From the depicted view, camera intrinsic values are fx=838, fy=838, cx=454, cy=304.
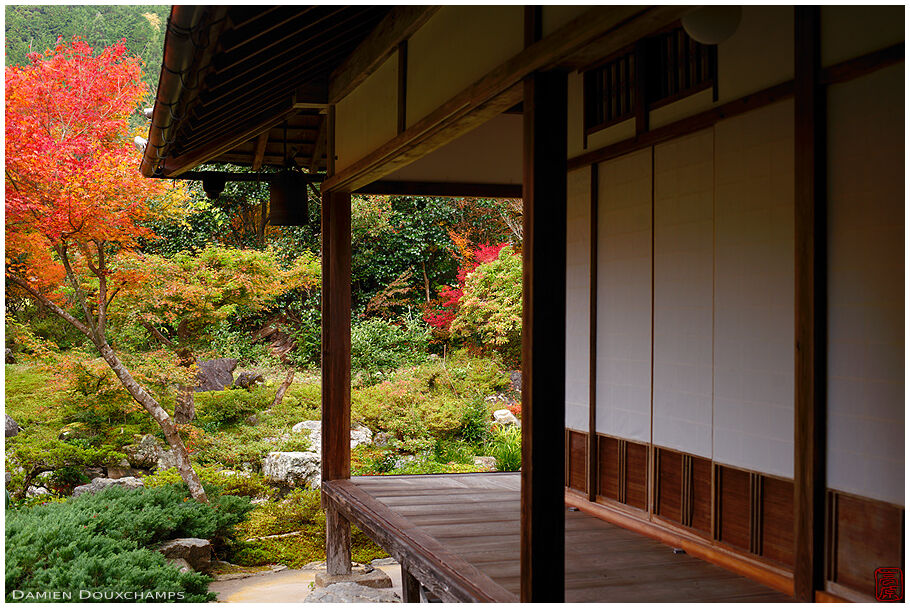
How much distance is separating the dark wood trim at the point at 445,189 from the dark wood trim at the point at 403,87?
2.34 m

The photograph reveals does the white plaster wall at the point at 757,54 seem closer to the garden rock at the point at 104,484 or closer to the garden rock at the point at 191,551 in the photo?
the garden rock at the point at 191,551

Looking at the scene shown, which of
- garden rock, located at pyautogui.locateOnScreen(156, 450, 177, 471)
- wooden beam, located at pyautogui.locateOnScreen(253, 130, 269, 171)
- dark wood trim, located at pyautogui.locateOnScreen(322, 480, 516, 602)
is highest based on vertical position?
wooden beam, located at pyautogui.locateOnScreen(253, 130, 269, 171)

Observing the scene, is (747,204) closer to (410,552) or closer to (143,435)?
(410,552)

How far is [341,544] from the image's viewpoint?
659 centimetres

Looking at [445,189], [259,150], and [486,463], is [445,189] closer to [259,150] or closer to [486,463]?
[259,150]

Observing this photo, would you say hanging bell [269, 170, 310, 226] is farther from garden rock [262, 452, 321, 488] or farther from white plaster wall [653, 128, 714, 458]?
garden rock [262, 452, 321, 488]

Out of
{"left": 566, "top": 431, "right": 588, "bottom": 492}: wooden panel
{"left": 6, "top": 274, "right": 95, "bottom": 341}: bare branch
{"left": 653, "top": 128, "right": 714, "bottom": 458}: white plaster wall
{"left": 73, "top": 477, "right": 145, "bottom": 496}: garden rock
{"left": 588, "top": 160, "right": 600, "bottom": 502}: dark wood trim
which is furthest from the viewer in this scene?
{"left": 6, "top": 274, "right": 95, "bottom": 341}: bare branch

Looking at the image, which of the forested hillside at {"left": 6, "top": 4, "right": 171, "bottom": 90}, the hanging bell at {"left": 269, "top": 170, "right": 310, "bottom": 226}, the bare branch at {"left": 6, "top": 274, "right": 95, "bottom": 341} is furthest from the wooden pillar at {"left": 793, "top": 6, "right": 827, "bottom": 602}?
the forested hillside at {"left": 6, "top": 4, "right": 171, "bottom": 90}

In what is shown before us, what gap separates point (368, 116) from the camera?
5.34 meters

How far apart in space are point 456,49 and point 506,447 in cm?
648

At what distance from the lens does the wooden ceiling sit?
3318 millimetres

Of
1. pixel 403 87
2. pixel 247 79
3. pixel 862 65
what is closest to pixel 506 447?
pixel 403 87

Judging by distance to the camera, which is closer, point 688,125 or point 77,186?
point 688,125

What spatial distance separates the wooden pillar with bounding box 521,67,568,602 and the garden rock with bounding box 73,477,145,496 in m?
7.20
